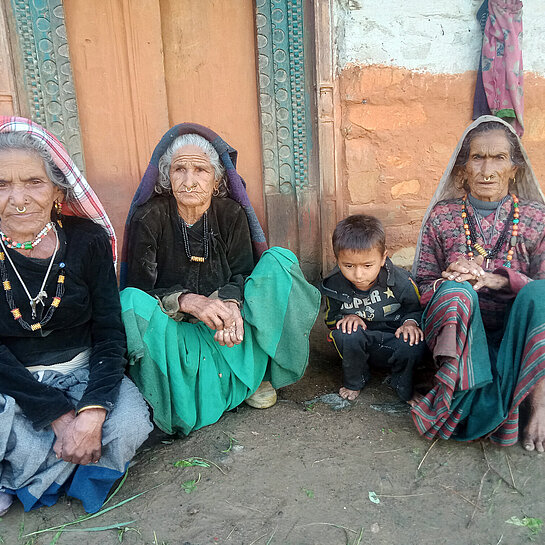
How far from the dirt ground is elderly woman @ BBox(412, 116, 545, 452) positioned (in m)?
0.19

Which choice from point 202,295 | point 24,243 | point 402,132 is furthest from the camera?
point 402,132

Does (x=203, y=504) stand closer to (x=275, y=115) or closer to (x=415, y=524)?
(x=415, y=524)

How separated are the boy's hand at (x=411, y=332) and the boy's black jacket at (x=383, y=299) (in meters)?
0.08

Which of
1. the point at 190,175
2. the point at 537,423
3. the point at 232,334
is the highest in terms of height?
the point at 190,175

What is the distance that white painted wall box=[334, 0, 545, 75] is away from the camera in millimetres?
3672

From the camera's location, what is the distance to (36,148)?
197 cm

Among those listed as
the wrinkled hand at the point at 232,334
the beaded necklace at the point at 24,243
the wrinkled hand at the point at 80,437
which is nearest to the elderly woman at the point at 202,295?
the wrinkled hand at the point at 232,334

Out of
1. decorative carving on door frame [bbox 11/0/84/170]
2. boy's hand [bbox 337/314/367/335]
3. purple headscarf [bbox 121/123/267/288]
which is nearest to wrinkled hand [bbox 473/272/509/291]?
boy's hand [bbox 337/314/367/335]

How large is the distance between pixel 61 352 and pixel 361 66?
3055 mm

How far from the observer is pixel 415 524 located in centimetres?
176

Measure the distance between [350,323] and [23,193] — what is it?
172 cm

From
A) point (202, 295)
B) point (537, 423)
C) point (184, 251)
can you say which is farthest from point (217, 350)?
point (537, 423)

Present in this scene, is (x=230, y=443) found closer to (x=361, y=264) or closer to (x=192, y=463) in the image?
(x=192, y=463)

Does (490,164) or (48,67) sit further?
(48,67)
